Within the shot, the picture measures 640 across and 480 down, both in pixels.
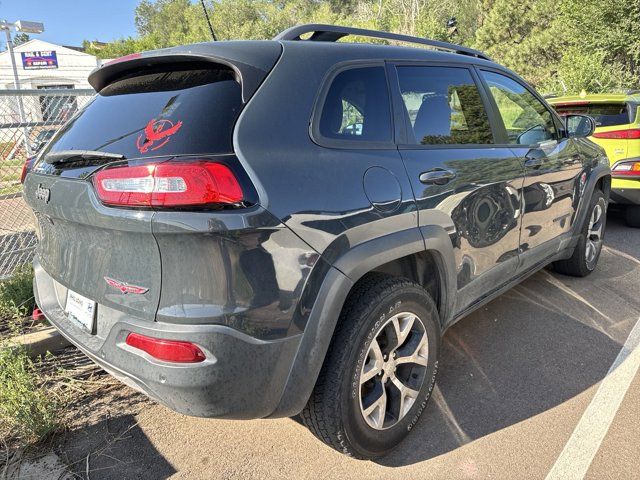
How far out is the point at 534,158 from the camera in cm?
346

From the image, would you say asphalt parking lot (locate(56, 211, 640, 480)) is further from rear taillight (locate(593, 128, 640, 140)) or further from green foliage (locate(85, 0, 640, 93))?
green foliage (locate(85, 0, 640, 93))

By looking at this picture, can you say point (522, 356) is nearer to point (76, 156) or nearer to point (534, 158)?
point (534, 158)

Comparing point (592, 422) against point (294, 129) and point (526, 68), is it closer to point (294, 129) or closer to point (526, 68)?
point (294, 129)

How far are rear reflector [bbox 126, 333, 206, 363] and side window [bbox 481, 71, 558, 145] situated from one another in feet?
8.42

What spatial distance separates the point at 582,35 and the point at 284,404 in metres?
20.5

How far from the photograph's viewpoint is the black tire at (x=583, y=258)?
4.41 m

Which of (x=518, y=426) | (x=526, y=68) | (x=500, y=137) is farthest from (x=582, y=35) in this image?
(x=518, y=426)

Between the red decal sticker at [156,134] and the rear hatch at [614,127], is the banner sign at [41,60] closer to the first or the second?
the rear hatch at [614,127]

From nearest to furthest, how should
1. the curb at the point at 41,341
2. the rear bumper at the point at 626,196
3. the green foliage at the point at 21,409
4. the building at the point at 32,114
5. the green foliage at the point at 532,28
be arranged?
the green foliage at the point at 21,409 < the curb at the point at 41,341 < the building at the point at 32,114 < the rear bumper at the point at 626,196 < the green foliage at the point at 532,28

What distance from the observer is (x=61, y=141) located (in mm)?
2383

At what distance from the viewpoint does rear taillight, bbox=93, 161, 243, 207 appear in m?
1.72

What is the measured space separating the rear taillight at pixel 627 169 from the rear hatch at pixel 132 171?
5.56 metres

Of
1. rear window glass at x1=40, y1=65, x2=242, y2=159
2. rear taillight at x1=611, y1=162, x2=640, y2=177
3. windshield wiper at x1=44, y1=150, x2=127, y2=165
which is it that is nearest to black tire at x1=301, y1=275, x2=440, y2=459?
rear window glass at x1=40, y1=65, x2=242, y2=159

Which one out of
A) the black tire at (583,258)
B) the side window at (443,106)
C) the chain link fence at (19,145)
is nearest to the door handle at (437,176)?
the side window at (443,106)
